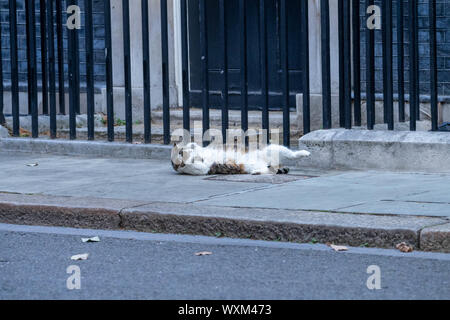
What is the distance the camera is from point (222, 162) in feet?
26.7

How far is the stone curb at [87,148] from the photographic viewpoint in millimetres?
9336

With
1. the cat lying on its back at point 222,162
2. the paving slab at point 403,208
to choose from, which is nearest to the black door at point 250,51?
the cat lying on its back at point 222,162

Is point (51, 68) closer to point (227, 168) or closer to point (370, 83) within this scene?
point (227, 168)

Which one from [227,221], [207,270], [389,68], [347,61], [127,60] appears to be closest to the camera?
[207,270]

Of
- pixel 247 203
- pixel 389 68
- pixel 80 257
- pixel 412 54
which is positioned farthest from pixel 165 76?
pixel 80 257

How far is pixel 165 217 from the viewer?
6.38 metres

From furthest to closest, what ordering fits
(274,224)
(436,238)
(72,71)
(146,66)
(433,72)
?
(72,71), (146,66), (433,72), (274,224), (436,238)

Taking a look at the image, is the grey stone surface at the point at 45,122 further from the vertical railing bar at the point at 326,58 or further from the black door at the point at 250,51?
the vertical railing bar at the point at 326,58

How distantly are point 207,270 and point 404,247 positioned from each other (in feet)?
3.97

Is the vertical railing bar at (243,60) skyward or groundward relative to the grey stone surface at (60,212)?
skyward

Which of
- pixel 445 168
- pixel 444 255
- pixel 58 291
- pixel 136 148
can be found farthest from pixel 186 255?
pixel 136 148

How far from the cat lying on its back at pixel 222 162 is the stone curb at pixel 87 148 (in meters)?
1.08
